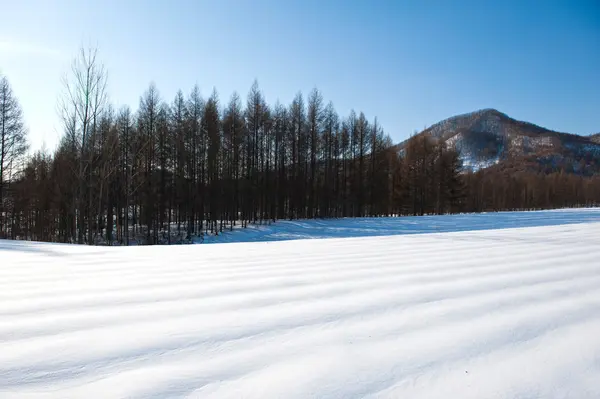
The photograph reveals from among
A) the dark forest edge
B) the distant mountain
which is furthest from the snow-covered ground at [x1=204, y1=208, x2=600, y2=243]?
the distant mountain

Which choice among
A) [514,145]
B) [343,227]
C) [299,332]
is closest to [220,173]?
[343,227]

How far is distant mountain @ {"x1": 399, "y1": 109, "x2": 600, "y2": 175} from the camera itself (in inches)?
4075

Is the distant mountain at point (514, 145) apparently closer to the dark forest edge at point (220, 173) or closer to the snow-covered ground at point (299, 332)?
the dark forest edge at point (220, 173)

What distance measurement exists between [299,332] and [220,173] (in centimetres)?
1929

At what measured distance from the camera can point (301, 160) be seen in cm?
2250

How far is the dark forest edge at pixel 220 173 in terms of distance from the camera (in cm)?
1655

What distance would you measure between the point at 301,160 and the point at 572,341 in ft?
71.0

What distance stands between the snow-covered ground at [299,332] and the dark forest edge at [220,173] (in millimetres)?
11852

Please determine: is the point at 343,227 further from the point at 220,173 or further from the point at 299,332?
the point at 299,332

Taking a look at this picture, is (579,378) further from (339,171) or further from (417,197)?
(417,197)

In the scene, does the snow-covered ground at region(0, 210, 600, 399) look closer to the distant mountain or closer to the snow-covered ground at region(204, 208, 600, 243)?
the snow-covered ground at region(204, 208, 600, 243)

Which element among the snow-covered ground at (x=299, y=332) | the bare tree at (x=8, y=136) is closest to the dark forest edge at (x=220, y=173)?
the bare tree at (x=8, y=136)

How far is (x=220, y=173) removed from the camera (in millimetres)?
19656

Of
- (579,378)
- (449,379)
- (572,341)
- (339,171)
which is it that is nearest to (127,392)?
(449,379)
